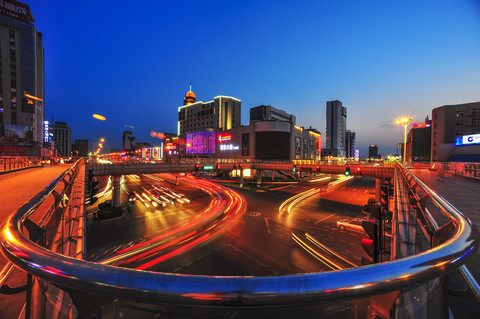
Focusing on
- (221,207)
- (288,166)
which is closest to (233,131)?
(288,166)

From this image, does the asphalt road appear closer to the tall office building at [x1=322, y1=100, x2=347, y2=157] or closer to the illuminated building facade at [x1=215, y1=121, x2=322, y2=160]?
the illuminated building facade at [x1=215, y1=121, x2=322, y2=160]

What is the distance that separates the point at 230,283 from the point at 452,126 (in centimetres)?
9134

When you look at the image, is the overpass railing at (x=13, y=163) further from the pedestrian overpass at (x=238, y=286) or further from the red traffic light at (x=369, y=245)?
Answer: the red traffic light at (x=369, y=245)

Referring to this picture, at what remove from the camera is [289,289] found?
923 millimetres

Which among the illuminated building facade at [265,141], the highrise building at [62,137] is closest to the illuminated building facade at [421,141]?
the illuminated building facade at [265,141]

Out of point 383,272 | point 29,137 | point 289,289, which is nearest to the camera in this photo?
point 289,289

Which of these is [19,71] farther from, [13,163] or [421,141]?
[421,141]

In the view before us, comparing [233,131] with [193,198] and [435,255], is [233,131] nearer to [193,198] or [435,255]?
[193,198]

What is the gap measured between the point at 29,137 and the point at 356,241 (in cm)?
9286

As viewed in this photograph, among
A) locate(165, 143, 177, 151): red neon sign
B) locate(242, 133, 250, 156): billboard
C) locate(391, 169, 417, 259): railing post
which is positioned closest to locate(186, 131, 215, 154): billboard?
locate(165, 143, 177, 151): red neon sign

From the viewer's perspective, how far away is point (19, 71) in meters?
68.2

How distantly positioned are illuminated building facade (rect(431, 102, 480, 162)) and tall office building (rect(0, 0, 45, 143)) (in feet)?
436

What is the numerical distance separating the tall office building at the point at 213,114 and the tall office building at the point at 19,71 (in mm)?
53469

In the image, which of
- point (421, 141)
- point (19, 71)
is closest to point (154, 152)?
point (19, 71)
